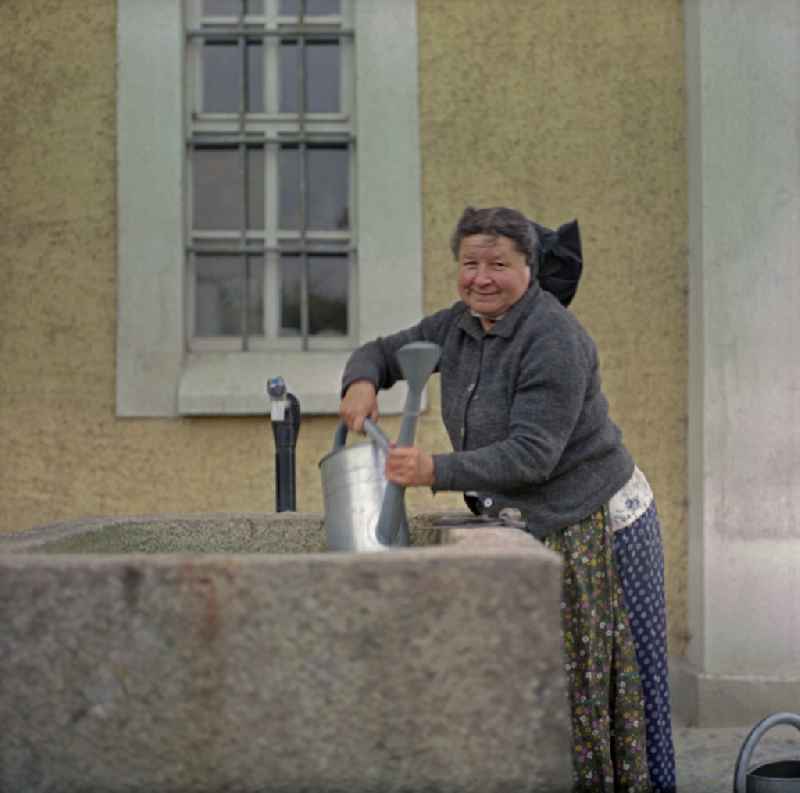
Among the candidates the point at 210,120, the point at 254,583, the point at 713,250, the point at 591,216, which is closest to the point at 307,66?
the point at 210,120

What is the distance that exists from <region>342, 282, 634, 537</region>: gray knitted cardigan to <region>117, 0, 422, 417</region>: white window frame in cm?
234

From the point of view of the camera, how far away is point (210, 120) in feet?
17.7

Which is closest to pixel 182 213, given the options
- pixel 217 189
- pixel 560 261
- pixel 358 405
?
pixel 217 189

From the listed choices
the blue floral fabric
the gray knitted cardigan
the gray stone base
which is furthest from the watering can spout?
the gray stone base

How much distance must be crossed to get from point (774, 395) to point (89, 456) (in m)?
2.86

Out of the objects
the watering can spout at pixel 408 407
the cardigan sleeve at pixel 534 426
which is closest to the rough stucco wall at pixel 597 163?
the cardigan sleeve at pixel 534 426

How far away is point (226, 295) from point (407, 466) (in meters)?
3.38

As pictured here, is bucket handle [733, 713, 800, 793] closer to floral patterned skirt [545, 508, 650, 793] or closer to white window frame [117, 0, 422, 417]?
floral patterned skirt [545, 508, 650, 793]

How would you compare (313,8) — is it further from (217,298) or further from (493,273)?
(493,273)

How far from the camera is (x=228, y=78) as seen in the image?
5.42m

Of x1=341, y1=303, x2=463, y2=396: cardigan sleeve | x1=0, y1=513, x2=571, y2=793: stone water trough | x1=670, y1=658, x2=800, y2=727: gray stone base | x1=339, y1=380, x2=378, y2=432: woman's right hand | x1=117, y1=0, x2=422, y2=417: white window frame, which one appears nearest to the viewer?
x1=0, y1=513, x2=571, y2=793: stone water trough

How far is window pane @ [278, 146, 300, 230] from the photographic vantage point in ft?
17.9

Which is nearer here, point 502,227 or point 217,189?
point 502,227

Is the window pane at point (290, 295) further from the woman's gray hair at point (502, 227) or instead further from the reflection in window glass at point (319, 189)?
the woman's gray hair at point (502, 227)
